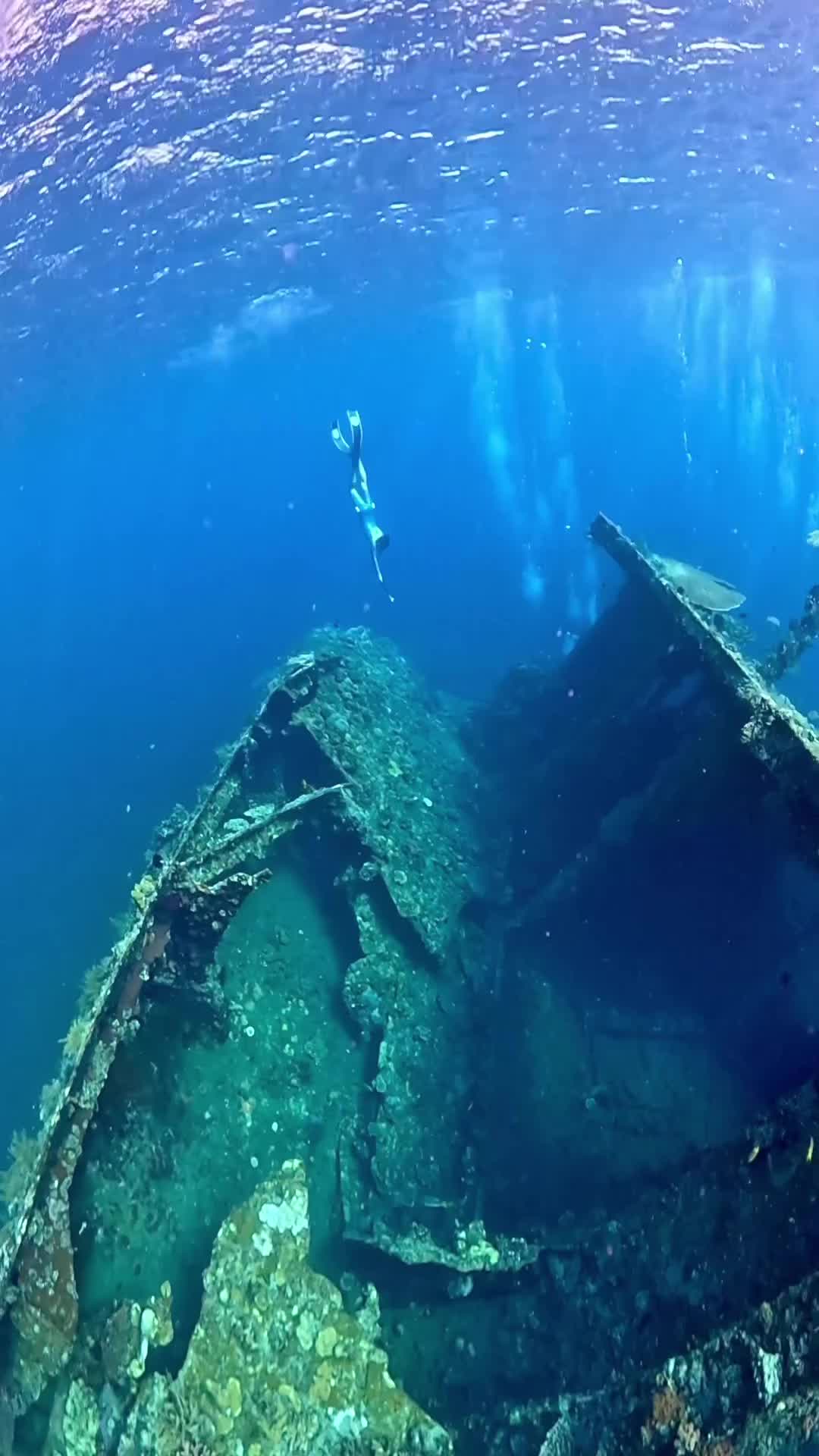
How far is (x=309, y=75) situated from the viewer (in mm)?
18859

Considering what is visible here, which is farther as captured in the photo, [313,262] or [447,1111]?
[313,262]

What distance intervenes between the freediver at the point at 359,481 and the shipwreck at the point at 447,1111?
4.42 m

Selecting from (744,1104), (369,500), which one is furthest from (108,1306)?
(369,500)

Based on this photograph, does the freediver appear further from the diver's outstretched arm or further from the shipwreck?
the shipwreck

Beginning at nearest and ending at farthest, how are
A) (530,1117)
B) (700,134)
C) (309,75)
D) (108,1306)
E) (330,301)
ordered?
(108,1306)
(530,1117)
(309,75)
(700,134)
(330,301)

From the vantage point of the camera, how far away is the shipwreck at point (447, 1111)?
4.19m

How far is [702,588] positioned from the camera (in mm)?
10695

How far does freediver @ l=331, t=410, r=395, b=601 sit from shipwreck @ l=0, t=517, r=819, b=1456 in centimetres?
442

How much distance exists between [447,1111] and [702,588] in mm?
6978

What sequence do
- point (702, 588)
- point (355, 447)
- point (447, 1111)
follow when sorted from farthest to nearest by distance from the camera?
1. point (355, 447)
2. point (702, 588)
3. point (447, 1111)

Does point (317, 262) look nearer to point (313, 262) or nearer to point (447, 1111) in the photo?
point (313, 262)

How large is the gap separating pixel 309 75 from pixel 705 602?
16.5 meters

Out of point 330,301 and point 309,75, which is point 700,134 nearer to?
point 309,75

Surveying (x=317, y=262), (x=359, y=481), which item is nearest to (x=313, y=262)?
(x=317, y=262)
